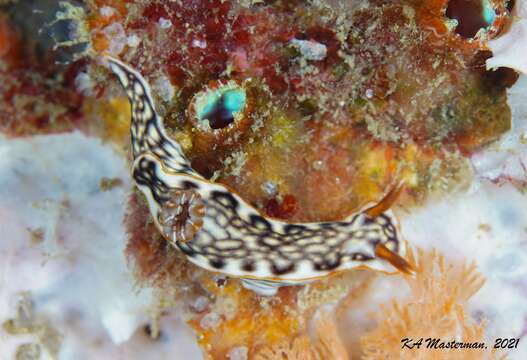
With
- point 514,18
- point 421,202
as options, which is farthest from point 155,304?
point 514,18

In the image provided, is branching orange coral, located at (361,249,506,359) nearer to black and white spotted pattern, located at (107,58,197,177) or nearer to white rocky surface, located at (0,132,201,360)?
white rocky surface, located at (0,132,201,360)

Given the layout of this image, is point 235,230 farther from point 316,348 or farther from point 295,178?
point 316,348

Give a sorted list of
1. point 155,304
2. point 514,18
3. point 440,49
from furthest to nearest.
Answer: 1. point 155,304
2. point 440,49
3. point 514,18

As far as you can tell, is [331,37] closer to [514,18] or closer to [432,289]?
[514,18]

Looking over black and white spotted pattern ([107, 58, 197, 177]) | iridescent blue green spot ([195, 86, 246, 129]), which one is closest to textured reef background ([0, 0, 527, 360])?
iridescent blue green spot ([195, 86, 246, 129])

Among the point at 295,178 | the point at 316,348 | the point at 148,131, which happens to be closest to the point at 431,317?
the point at 316,348
